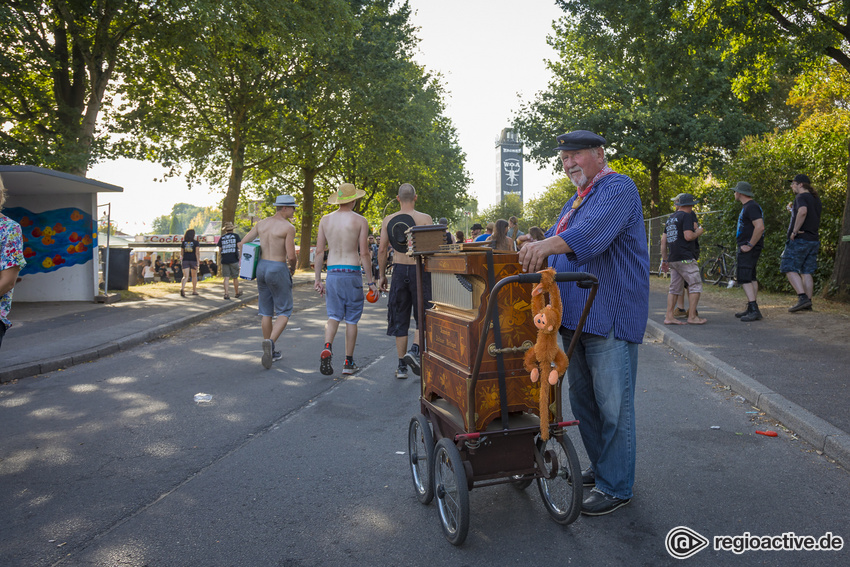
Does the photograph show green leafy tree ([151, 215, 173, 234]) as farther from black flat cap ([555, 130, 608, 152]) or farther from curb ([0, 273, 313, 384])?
black flat cap ([555, 130, 608, 152])

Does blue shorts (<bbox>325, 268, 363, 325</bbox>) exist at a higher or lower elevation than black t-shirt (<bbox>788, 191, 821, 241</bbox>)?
lower

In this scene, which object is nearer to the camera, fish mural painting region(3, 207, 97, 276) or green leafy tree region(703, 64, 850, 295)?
green leafy tree region(703, 64, 850, 295)

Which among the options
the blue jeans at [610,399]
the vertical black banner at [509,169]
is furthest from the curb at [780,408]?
the vertical black banner at [509,169]

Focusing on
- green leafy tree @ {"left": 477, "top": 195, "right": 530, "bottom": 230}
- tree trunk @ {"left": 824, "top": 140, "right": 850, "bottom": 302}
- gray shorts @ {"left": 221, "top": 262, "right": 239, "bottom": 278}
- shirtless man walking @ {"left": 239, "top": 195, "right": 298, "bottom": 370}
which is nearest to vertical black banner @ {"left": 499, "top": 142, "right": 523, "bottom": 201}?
green leafy tree @ {"left": 477, "top": 195, "right": 530, "bottom": 230}

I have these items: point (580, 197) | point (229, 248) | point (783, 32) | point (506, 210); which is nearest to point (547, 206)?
point (506, 210)

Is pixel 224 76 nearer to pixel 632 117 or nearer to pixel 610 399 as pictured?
pixel 632 117

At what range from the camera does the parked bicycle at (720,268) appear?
56.4 feet

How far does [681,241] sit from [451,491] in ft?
25.6

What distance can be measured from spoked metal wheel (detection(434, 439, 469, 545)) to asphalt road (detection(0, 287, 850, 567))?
0.33 ft

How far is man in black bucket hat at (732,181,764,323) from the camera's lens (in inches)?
379

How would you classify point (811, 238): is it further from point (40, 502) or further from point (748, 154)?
point (40, 502)

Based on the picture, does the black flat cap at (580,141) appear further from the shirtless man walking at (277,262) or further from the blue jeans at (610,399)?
the shirtless man walking at (277,262)

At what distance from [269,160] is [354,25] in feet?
28.9

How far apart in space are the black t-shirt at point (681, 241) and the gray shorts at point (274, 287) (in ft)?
19.1
